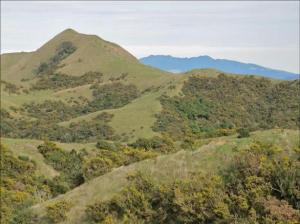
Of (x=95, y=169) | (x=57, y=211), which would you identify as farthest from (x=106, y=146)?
(x=57, y=211)

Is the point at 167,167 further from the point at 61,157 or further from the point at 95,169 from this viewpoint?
the point at 61,157

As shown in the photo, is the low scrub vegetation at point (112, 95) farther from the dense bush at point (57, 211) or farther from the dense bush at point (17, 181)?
the dense bush at point (57, 211)

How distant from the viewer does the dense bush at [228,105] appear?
10400 cm

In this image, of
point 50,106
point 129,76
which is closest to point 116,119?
point 50,106

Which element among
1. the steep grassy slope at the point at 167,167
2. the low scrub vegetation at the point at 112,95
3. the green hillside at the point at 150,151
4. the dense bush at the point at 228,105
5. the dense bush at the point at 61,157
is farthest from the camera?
the low scrub vegetation at the point at 112,95

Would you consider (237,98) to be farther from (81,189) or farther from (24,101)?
(81,189)

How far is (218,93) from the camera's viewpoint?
413 ft

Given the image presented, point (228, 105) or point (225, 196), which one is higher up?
point (225, 196)

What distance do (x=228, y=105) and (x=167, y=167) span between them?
3687 inches

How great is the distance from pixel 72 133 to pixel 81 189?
77.0 meters

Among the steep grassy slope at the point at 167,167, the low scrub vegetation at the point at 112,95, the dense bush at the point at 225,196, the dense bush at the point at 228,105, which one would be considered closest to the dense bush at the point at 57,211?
the steep grassy slope at the point at 167,167

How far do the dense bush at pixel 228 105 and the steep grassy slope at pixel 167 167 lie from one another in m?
67.8

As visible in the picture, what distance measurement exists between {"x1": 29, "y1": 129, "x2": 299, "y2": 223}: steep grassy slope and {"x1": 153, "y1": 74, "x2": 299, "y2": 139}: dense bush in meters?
67.8

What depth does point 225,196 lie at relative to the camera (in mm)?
22219
